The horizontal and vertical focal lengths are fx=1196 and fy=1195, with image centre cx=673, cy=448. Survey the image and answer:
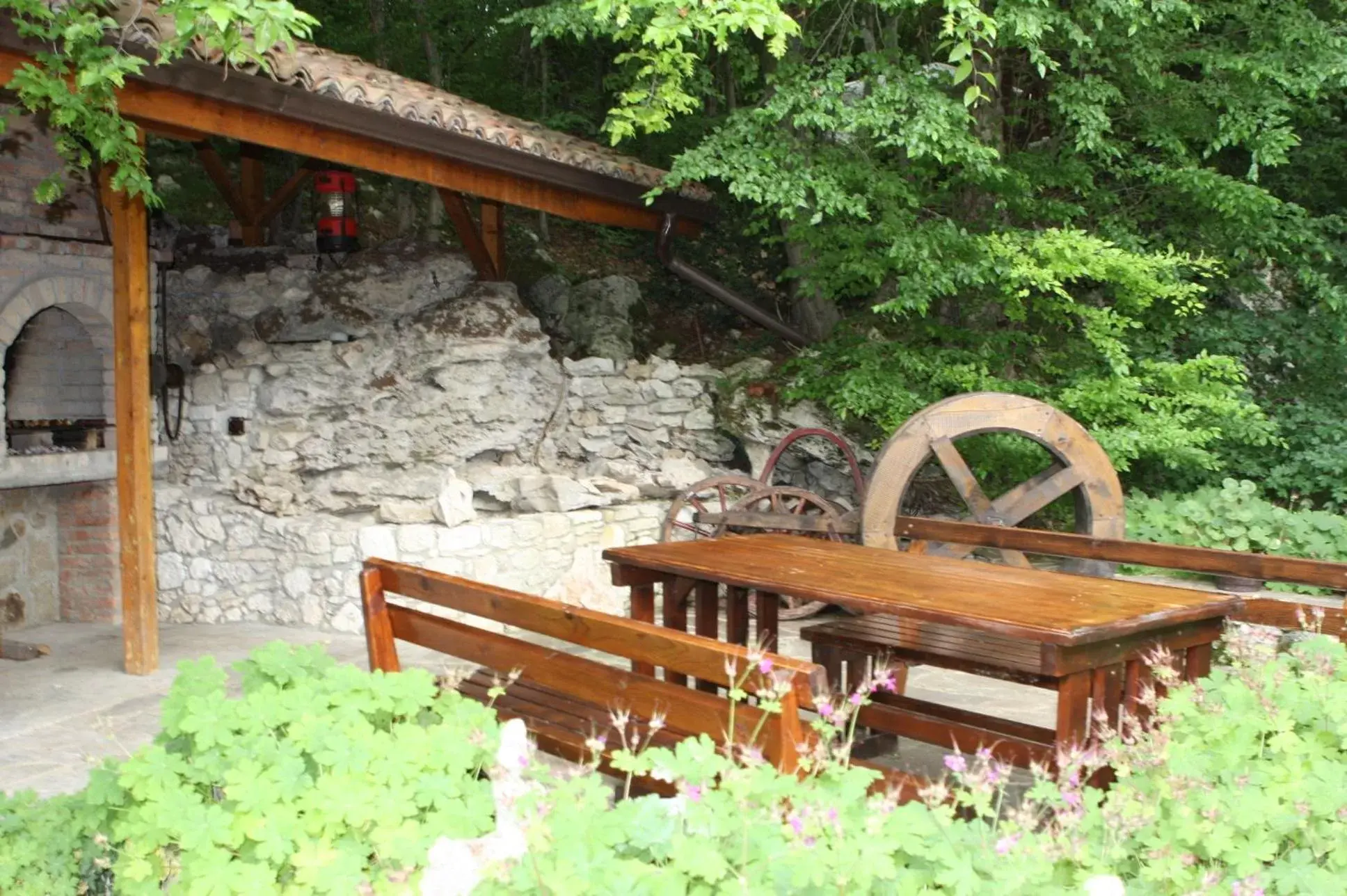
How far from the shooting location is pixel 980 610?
138 inches


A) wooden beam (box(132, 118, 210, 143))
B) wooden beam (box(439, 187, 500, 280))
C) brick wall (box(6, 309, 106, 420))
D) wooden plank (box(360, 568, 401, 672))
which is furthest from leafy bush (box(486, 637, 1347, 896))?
brick wall (box(6, 309, 106, 420))

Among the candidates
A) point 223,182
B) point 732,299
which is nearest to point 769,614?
point 732,299

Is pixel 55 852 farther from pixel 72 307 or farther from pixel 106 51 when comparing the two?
pixel 72 307

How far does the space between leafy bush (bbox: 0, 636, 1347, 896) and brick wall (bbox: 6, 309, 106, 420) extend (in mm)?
5143

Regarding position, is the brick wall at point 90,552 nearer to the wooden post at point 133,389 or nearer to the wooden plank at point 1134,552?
the wooden post at point 133,389

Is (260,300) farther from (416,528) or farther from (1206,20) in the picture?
(1206,20)

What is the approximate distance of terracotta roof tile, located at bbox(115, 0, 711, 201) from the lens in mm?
5215

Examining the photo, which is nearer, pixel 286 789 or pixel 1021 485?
pixel 286 789

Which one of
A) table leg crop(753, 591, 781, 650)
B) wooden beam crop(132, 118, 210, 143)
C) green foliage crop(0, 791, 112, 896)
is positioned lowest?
green foliage crop(0, 791, 112, 896)

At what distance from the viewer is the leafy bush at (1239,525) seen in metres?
7.34

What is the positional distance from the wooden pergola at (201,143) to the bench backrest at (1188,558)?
3.30m

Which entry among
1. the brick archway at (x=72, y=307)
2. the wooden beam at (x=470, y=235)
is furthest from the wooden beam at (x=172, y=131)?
the wooden beam at (x=470, y=235)

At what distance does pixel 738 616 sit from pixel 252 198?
6.22 m

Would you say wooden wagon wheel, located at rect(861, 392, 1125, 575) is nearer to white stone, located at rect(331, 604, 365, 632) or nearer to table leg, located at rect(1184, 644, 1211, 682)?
table leg, located at rect(1184, 644, 1211, 682)
